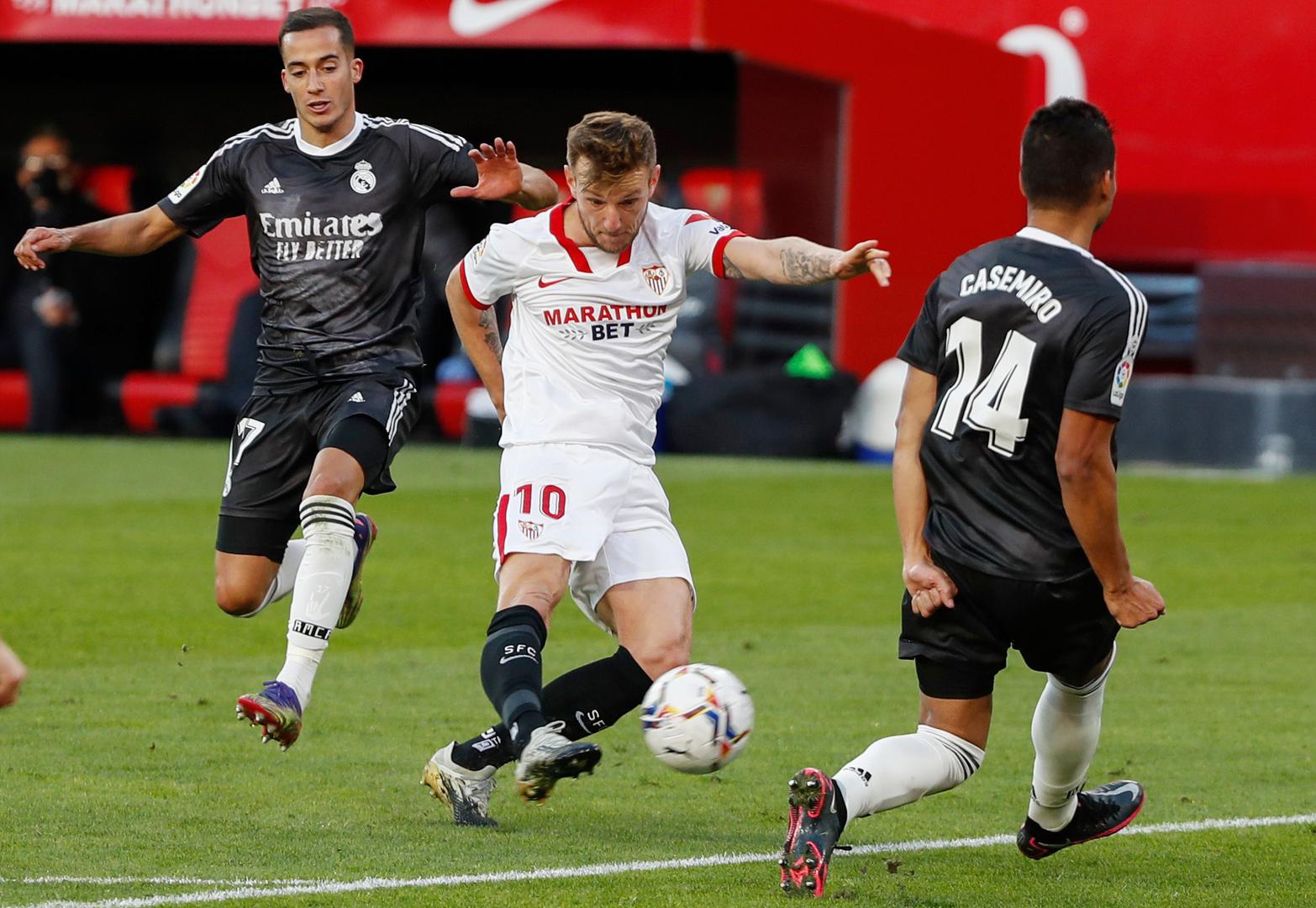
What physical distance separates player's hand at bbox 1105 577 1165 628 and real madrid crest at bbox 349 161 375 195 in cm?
304

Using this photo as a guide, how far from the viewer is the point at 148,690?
26.4ft

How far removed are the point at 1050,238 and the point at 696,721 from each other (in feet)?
4.57

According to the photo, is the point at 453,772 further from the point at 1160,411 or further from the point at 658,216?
the point at 1160,411

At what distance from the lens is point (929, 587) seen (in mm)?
4977

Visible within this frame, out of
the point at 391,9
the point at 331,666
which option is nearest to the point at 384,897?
the point at 331,666

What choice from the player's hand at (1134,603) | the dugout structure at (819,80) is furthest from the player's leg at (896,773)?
the dugout structure at (819,80)

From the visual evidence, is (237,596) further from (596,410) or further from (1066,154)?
(1066,154)

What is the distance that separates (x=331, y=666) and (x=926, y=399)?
4.41 metres

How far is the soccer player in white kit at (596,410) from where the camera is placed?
18.2 feet

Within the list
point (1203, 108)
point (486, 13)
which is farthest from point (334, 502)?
point (1203, 108)

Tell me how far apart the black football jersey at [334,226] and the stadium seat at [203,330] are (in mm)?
14055

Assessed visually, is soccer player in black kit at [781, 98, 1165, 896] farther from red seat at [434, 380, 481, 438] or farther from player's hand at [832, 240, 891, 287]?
red seat at [434, 380, 481, 438]

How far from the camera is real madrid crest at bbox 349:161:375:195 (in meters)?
6.88

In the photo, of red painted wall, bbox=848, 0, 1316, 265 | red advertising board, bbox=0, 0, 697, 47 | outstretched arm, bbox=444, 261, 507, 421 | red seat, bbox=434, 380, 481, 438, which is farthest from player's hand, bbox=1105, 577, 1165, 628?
red painted wall, bbox=848, 0, 1316, 265
